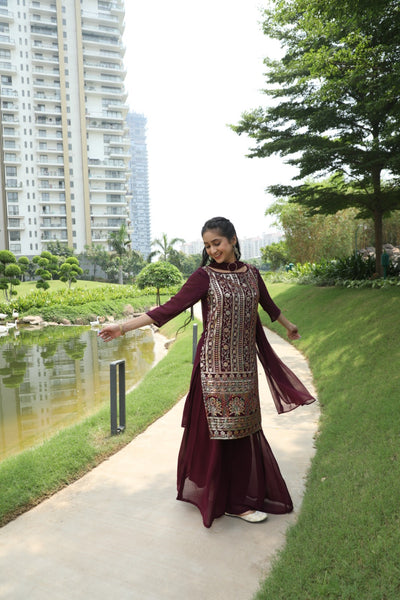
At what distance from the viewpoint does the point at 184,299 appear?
9.04ft

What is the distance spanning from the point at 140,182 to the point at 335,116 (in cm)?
16672

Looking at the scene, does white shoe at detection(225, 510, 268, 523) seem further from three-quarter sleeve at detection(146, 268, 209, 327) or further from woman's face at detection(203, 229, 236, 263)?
woman's face at detection(203, 229, 236, 263)

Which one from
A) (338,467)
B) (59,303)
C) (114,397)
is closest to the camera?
(338,467)

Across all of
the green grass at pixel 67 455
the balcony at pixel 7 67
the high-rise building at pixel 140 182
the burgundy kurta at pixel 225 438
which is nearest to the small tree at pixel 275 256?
the green grass at pixel 67 455

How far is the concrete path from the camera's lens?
2.29m

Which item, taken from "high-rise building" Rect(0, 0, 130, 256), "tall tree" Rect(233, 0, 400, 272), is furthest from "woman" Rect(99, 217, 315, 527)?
"high-rise building" Rect(0, 0, 130, 256)

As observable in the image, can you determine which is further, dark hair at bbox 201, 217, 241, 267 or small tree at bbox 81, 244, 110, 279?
small tree at bbox 81, 244, 110, 279

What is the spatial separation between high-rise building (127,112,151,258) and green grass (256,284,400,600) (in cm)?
16244

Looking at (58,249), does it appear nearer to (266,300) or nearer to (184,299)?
(266,300)

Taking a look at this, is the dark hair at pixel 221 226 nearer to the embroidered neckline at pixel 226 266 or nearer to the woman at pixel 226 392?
the woman at pixel 226 392

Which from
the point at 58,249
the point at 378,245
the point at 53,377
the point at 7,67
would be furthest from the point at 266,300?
the point at 7,67

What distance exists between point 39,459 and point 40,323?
16.2 meters

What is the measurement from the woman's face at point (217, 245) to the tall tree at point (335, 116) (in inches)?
288

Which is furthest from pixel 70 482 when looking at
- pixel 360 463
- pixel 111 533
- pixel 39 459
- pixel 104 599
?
pixel 360 463
